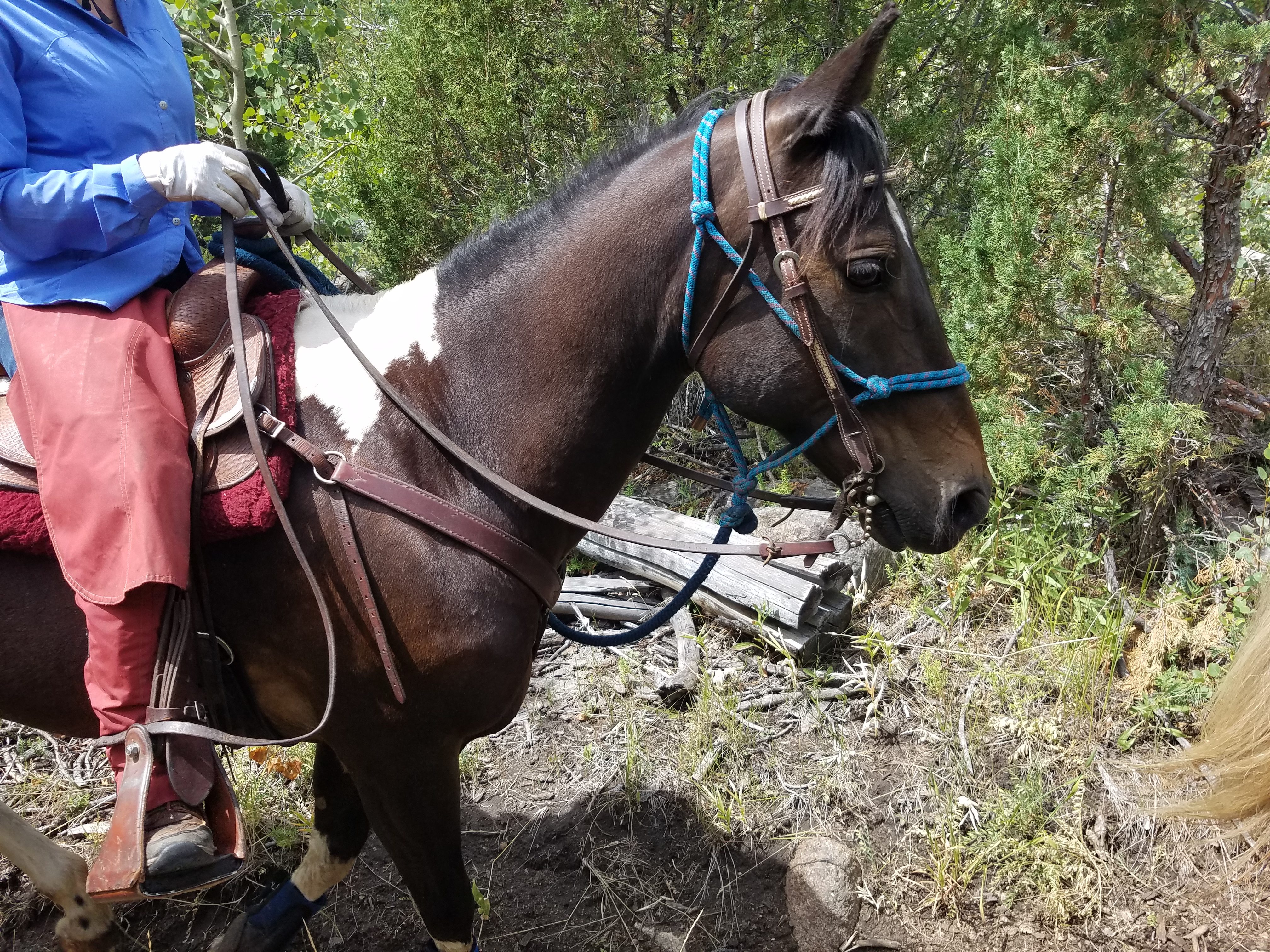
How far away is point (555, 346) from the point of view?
1763mm

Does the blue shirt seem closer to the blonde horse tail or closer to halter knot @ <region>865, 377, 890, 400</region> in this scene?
halter knot @ <region>865, 377, 890, 400</region>

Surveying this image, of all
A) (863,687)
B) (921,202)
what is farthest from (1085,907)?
(921,202)

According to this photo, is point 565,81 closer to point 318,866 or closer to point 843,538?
point 843,538

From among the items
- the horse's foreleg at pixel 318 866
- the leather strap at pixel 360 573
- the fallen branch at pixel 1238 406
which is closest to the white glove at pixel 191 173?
the leather strap at pixel 360 573

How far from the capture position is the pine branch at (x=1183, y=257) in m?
3.43

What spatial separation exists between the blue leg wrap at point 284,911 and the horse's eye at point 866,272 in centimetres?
252

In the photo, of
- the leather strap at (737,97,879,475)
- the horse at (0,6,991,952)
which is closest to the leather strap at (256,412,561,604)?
the horse at (0,6,991,952)

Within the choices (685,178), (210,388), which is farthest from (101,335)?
(685,178)

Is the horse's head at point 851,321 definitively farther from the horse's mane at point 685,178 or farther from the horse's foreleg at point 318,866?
the horse's foreleg at point 318,866

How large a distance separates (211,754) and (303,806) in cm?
154

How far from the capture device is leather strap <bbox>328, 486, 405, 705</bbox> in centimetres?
170

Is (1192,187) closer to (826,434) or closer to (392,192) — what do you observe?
(826,434)

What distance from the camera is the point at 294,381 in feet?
5.94

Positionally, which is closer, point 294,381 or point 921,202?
point 294,381
